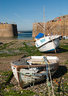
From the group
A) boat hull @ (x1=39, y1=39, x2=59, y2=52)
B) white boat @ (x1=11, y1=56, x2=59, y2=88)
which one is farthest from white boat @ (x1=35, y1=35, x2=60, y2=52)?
white boat @ (x1=11, y1=56, x2=59, y2=88)

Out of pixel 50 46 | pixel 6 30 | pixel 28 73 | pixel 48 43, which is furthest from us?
pixel 6 30

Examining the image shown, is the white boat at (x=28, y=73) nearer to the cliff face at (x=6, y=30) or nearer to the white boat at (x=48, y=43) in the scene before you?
the white boat at (x=48, y=43)

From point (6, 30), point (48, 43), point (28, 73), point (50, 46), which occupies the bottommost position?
point (28, 73)

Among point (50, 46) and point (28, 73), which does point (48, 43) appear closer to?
point (50, 46)

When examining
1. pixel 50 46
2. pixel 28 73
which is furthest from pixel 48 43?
pixel 28 73

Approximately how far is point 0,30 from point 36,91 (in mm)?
84686

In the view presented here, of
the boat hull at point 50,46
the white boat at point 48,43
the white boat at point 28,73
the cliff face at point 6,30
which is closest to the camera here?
the white boat at point 28,73

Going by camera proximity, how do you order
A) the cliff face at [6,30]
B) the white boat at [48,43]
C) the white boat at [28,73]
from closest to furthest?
the white boat at [28,73]
the white boat at [48,43]
the cliff face at [6,30]

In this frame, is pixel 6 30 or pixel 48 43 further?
pixel 6 30

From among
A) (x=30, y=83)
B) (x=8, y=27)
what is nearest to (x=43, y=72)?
(x=30, y=83)

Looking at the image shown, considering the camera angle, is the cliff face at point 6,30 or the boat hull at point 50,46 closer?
the boat hull at point 50,46

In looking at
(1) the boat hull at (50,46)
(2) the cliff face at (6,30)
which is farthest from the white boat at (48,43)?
(2) the cliff face at (6,30)

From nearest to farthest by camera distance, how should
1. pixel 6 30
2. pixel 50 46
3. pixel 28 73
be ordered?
1. pixel 28 73
2. pixel 50 46
3. pixel 6 30

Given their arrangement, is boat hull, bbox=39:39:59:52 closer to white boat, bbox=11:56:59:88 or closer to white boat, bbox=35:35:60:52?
white boat, bbox=35:35:60:52
